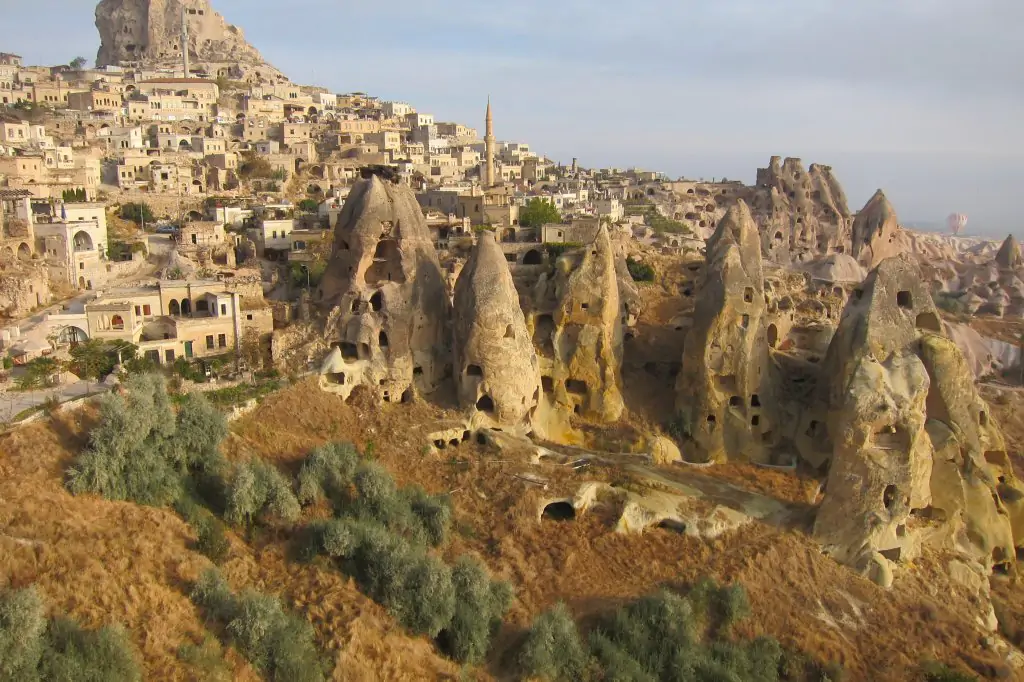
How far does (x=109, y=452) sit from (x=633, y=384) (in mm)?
18147

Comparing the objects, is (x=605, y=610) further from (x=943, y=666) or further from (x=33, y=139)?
(x=33, y=139)

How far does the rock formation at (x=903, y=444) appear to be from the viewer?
21500 mm

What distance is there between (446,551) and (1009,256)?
214 ft

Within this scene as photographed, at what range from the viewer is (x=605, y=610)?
18.6 m

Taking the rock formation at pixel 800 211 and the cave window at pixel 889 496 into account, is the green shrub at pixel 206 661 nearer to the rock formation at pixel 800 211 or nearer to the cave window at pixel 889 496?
the cave window at pixel 889 496

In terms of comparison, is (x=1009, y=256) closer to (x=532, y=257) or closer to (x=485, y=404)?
(x=532, y=257)

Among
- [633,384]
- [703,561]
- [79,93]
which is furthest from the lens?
[79,93]

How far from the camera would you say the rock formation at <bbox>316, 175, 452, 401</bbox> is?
26609 millimetres

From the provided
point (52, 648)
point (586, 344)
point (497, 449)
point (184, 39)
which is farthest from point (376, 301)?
point (184, 39)

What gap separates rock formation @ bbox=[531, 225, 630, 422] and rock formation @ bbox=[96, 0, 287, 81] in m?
80.4

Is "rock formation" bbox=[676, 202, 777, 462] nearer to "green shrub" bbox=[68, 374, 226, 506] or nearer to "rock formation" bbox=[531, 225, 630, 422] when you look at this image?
"rock formation" bbox=[531, 225, 630, 422]

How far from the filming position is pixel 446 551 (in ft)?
65.2

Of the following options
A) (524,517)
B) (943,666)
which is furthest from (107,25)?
(943,666)

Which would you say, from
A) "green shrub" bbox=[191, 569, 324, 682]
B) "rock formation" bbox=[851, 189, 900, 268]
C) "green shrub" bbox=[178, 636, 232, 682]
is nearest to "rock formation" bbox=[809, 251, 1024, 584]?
"green shrub" bbox=[191, 569, 324, 682]
